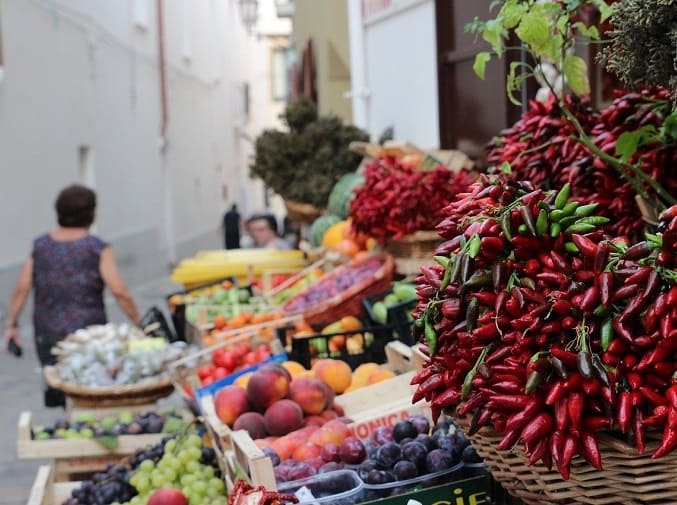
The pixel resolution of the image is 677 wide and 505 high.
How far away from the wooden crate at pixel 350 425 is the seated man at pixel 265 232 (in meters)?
6.39

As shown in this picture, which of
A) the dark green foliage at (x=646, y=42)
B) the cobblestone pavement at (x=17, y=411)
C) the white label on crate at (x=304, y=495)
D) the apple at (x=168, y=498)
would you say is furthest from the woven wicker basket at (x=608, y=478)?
the cobblestone pavement at (x=17, y=411)

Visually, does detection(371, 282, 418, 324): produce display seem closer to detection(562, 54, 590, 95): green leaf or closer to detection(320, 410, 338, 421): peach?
detection(320, 410, 338, 421): peach

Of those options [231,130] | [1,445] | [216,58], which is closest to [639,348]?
[1,445]

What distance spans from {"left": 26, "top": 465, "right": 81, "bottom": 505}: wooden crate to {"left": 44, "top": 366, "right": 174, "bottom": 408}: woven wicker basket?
53.7 inches

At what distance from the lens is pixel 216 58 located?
3278 cm

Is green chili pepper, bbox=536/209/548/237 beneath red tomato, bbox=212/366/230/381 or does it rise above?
above

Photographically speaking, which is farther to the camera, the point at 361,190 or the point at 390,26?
the point at 390,26

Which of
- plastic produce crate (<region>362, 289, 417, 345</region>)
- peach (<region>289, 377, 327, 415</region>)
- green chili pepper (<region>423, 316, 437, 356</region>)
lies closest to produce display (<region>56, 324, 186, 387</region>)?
plastic produce crate (<region>362, 289, 417, 345</region>)

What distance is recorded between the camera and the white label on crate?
2877 millimetres

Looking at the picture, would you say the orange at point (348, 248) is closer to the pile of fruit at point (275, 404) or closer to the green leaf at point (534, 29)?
the pile of fruit at point (275, 404)

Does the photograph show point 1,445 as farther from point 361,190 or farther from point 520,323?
point 520,323

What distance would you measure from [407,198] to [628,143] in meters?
2.46

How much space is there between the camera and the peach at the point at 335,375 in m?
4.15

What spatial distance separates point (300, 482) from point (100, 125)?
1547 centimetres
